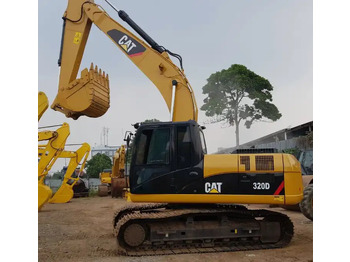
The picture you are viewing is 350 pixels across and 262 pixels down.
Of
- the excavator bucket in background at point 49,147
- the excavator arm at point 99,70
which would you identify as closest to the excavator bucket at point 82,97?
the excavator arm at point 99,70

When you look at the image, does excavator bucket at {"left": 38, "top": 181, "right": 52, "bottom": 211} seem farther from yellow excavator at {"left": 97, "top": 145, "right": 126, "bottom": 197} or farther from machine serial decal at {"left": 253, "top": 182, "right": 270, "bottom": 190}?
yellow excavator at {"left": 97, "top": 145, "right": 126, "bottom": 197}

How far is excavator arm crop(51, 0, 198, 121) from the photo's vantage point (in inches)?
285

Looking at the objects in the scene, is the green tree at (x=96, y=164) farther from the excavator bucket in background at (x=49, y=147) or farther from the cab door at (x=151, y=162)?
the cab door at (x=151, y=162)

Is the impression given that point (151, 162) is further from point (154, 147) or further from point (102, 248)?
point (102, 248)

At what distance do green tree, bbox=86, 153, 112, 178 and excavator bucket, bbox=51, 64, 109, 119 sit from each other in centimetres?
2562

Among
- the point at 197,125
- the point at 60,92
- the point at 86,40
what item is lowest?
the point at 197,125

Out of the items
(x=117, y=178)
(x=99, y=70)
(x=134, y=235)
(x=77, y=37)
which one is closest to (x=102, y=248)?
(x=134, y=235)

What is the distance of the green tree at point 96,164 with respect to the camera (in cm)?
3288

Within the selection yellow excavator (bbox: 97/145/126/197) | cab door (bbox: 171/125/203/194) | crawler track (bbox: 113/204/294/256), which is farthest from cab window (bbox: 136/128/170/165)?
yellow excavator (bbox: 97/145/126/197)

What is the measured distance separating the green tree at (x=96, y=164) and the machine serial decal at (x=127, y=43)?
2568 cm

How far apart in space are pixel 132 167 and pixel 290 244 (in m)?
3.19

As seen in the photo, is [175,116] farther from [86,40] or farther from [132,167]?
[86,40]

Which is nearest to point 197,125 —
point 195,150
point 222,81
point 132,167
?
point 195,150

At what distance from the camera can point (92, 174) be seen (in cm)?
3381
